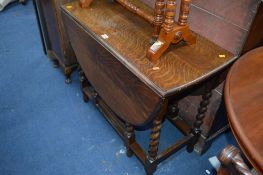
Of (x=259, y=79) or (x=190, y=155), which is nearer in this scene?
(x=259, y=79)

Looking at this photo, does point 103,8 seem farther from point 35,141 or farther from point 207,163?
point 207,163

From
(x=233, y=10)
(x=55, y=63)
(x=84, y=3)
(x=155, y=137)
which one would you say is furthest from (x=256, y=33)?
(x=55, y=63)

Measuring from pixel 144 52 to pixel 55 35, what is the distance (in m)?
A: 0.98

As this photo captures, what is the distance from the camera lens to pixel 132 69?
106cm

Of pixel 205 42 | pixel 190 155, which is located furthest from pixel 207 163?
pixel 205 42

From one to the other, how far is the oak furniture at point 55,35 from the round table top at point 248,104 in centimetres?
126

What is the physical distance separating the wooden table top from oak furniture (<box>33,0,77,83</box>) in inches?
11.3

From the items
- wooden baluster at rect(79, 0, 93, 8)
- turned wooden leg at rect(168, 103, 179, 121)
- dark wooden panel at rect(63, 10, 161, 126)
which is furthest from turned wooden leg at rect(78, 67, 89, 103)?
turned wooden leg at rect(168, 103, 179, 121)

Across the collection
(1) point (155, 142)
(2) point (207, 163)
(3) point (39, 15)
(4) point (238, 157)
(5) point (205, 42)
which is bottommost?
(2) point (207, 163)

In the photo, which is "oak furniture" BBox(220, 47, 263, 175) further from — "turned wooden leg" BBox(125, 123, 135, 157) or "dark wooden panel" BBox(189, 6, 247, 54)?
"turned wooden leg" BBox(125, 123, 135, 157)

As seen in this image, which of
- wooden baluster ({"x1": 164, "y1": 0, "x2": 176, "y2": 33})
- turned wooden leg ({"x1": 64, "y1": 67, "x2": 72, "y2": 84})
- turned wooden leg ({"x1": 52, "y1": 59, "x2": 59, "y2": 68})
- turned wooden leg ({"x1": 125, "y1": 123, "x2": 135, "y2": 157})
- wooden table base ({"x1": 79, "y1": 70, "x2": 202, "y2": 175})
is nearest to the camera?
wooden baluster ({"x1": 164, "y1": 0, "x2": 176, "y2": 33})

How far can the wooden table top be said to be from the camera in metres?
1.01

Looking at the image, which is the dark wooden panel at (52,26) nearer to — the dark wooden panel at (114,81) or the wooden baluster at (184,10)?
the dark wooden panel at (114,81)

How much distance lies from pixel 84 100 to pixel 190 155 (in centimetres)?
84
